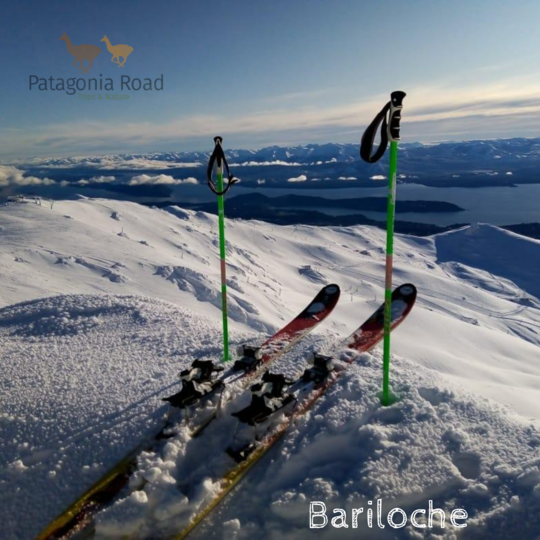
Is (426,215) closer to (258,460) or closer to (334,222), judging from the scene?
(334,222)

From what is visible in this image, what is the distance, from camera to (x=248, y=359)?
6.52 meters

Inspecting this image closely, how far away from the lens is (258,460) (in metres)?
4.54

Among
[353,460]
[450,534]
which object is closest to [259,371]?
[353,460]

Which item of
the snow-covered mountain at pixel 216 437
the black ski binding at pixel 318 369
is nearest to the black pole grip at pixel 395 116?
the black ski binding at pixel 318 369

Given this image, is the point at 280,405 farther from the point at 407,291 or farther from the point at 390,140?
the point at 407,291

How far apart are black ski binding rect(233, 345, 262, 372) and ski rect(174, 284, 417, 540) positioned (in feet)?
2.65

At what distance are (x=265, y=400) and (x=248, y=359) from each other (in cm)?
168

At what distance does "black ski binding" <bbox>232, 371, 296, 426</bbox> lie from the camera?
186 inches

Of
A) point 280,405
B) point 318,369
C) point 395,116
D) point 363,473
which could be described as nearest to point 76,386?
point 280,405

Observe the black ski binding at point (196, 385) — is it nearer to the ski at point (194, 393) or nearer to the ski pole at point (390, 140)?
the ski at point (194, 393)

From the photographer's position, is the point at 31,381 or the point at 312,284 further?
the point at 312,284

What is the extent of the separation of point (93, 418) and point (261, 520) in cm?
279

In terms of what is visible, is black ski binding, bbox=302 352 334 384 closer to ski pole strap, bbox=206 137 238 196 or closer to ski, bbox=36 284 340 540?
ski, bbox=36 284 340 540

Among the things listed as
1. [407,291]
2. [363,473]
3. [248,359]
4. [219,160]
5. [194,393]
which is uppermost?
[219,160]
